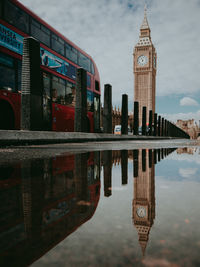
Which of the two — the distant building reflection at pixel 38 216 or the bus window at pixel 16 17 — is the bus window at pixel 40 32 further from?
the distant building reflection at pixel 38 216

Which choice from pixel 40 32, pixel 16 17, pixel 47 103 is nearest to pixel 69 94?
pixel 47 103

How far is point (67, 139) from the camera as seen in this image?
22.3 feet

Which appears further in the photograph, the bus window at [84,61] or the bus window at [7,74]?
the bus window at [84,61]

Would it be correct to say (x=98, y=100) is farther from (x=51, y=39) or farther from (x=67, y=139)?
(x=67, y=139)

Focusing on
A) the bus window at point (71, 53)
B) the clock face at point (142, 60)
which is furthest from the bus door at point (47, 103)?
the clock face at point (142, 60)

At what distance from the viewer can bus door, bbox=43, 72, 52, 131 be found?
325 inches

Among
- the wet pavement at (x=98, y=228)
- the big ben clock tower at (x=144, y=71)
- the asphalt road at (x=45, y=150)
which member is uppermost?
the big ben clock tower at (x=144, y=71)

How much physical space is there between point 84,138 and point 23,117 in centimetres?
268

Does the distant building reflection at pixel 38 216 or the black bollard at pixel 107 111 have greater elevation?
the black bollard at pixel 107 111

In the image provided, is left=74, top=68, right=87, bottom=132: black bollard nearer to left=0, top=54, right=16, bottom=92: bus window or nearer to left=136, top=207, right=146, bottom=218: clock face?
left=0, top=54, right=16, bottom=92: bus window

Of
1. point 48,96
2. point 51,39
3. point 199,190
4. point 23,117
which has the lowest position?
point 199,190

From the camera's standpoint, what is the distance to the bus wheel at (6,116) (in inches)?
271

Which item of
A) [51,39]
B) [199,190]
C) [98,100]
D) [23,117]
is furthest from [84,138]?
[199,190]

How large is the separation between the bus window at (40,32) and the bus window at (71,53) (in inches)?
46.2
